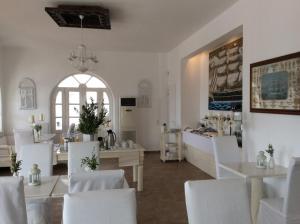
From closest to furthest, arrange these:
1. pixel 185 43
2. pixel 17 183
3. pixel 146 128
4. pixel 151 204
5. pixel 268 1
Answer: pixel 17 183
pixel 268 1
pixel 151 204
pixel 185 43
pixel 146 128

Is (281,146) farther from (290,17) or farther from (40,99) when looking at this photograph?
(40,99)

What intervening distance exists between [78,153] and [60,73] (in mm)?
5298

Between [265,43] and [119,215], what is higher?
[265,43]

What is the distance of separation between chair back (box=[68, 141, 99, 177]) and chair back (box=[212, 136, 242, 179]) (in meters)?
1.66

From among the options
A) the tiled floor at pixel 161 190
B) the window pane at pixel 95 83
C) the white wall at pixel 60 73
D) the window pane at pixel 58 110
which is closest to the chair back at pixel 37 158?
the tiled floor at pixel 161 190

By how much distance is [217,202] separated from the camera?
1.84 meters

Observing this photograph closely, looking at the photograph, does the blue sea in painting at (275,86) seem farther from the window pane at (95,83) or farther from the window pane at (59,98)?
the window pane at (59,98)

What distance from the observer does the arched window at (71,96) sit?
28.1 ft

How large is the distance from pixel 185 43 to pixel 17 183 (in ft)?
19.3

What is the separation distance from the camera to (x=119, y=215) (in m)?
1.62

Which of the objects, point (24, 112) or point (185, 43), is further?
point (24, 112)

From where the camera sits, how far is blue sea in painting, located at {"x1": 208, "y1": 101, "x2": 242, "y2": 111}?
5695 mm

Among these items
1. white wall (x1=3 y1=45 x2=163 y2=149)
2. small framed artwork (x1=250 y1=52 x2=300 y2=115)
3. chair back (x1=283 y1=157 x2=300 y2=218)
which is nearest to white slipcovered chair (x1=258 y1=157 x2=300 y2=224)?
chair back (x1=283 y1=157 x2=300 y2=218)

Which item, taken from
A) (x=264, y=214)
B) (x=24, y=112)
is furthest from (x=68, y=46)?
(x=264, y=214)
